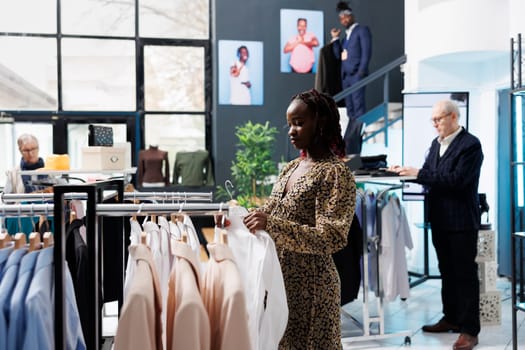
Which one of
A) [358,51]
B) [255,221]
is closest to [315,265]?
[255,221]

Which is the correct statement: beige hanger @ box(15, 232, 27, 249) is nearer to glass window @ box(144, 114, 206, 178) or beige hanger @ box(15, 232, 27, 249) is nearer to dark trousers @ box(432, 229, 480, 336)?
dark trousers @ box(432, 229, 480, 336)

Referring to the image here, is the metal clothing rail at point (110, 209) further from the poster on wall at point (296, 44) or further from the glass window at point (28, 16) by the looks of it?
the glass window at point (28, 16)

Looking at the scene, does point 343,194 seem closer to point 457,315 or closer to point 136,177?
point 457,315

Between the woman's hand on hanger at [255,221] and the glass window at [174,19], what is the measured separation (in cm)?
819

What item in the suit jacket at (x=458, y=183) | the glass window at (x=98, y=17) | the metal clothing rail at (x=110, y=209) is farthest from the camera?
the glass window at (x=98, y=17)

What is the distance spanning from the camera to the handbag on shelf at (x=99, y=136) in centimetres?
423

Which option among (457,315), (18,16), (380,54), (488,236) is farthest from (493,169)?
(18,16)

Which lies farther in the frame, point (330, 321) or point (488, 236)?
point (488, 236)

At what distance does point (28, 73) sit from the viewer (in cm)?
909

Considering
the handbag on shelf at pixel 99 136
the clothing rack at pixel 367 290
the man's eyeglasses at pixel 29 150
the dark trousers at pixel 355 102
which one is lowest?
the clothing rack at pixel 367 290

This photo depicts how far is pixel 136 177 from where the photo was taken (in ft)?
29.1

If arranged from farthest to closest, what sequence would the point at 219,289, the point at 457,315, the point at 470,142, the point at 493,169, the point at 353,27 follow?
1. the point at 353,27
2. the point at 493,169
3. the point at 457,315
4. the point at 470,142
5. the point at 219,289

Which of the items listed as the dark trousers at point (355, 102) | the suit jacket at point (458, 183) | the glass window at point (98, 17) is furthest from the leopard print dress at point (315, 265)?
the glass window at point (98, 17)

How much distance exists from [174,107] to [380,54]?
3784 millimetres
